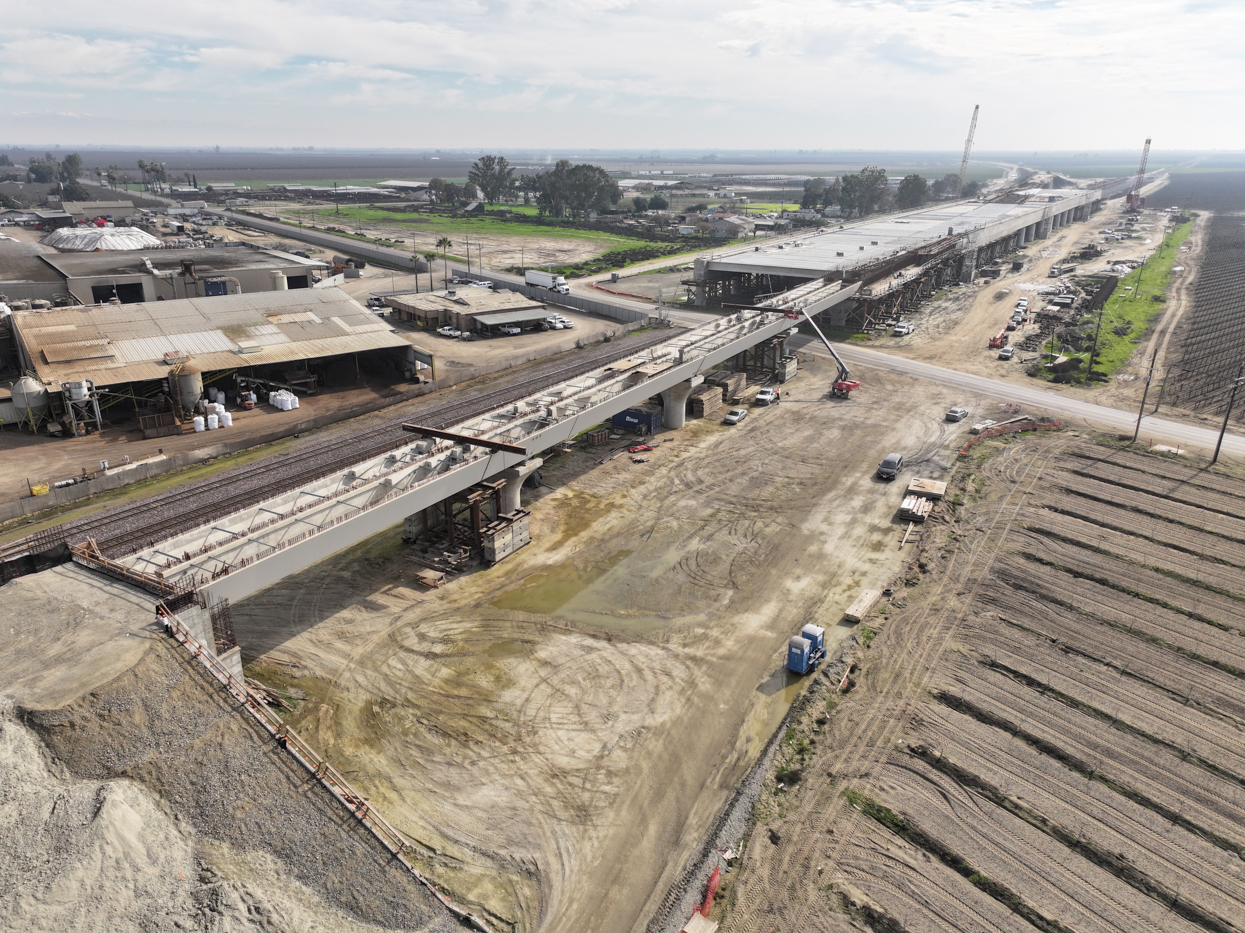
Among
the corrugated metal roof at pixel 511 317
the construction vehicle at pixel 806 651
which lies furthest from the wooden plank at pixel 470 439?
the corrugated metal roof at pixel 511 317

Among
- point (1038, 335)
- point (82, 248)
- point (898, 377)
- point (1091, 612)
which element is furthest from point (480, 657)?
point (82, 248)

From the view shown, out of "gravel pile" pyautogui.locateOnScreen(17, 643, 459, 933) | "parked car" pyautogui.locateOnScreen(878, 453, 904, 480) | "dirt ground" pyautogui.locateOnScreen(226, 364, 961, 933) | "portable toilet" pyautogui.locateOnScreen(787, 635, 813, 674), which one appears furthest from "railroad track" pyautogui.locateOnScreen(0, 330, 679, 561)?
"parked car" pyautogui.locateOnScreen(878, 453, 904, 480)

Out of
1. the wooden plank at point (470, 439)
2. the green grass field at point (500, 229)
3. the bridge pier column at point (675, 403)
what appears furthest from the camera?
the green grass field at point (500, 229)

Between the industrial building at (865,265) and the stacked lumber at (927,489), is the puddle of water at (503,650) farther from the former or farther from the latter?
the industrial building at (865,265)

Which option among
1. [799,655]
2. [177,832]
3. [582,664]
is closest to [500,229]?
[582,664]

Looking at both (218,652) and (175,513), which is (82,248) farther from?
(218,652)

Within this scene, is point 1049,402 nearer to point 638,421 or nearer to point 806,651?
point 638,421
